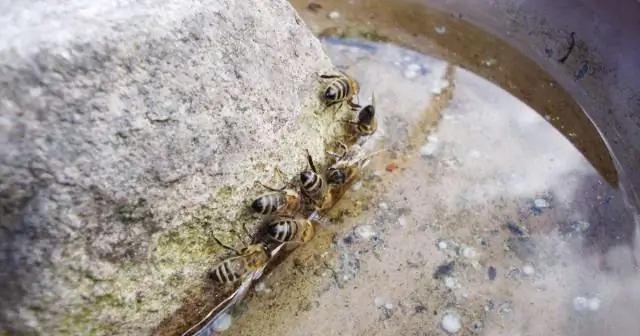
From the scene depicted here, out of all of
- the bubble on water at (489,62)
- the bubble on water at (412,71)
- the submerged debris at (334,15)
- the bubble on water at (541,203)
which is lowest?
the bubble on water at (541,203)

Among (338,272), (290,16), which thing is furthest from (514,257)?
(290,16)

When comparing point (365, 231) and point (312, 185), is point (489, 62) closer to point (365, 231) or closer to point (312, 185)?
point (365, 231)

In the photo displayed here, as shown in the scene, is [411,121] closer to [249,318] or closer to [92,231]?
[249,318]

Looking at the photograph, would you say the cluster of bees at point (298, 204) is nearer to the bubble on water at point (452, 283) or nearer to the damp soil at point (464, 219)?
the damp soil at point (464, 219)

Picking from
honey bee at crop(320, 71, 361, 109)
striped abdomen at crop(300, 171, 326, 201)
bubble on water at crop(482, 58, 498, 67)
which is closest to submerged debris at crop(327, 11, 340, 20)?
bubble on water at crop(482, 58, 498, 67)

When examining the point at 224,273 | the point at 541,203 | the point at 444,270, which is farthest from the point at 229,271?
the point at 541,203

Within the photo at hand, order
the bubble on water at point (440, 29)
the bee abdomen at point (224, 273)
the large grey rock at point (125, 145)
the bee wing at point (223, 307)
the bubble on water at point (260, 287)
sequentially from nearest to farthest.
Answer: the large grey rock at point (125, 145)
the bee abdomen at point (224, 273)
the bee wing at point (223, 307)
the bubble on water at point (260, 287)
the bubble on water at point (440, 29)

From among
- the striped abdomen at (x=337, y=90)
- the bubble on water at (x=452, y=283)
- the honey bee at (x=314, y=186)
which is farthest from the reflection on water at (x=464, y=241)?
the striped abdomen at (x=337, y=90)
